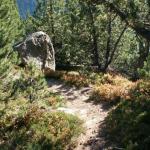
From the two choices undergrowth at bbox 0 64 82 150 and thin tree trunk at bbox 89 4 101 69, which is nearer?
undergrowth at bbox 0 64 82 150

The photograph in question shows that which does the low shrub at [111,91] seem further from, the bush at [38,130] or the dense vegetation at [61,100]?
the bush at [38,130]

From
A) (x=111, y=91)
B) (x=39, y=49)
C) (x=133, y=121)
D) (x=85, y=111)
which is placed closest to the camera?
(x=133, y=121)

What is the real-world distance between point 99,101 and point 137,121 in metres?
6.87

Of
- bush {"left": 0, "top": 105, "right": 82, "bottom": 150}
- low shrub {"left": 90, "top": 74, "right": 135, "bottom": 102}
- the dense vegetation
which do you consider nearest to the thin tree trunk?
the dense vegetation

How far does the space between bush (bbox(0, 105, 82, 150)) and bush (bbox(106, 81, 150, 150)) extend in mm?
1997

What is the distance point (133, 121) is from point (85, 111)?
5643 millimetres

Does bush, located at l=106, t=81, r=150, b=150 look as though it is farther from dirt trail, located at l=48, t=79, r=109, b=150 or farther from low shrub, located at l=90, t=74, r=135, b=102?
low shrub, located at l=90, t=74, r=135, b=102

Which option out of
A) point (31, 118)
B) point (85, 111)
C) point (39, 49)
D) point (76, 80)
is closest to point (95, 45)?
point (39, 49)

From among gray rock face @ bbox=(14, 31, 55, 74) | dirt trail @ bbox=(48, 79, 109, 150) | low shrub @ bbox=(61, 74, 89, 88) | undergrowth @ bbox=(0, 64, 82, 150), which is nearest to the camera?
dirt trail @ bbox=(48, 79, 109, 150)

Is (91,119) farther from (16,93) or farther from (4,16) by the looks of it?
(4,16)

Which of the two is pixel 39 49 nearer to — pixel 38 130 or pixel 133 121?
pixel 38 130

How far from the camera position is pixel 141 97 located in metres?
21.6

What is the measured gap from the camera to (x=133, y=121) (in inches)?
725

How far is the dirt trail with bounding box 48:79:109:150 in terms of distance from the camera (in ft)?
61.8
